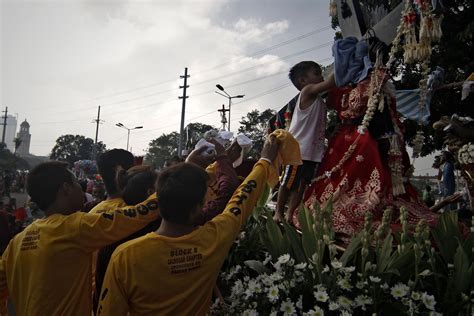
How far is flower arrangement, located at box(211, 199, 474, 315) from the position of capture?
181 cm

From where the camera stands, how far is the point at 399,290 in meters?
1.80

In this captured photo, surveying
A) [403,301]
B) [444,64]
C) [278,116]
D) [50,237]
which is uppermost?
[444,64]

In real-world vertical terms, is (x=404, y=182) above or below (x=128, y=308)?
above

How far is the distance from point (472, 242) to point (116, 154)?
2489mm

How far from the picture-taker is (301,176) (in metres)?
3.25

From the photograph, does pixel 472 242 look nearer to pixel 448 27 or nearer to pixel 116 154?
pixel 116 154

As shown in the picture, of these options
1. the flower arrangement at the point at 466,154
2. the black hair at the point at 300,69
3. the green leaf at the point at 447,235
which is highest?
the black hair at the point at 300,69

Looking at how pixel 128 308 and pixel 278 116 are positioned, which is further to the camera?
pixel 278 116

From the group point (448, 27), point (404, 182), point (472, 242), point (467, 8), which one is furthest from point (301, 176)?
point (467, 8)

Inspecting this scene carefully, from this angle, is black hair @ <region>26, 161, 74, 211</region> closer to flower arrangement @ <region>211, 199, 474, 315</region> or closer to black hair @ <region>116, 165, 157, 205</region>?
black hair @ <region>116, 165, 157, 205</region>

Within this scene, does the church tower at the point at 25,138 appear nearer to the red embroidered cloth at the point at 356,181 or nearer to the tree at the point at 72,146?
the tree at the point at 72,146

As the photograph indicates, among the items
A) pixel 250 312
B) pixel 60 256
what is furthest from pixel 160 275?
pixel 60 256

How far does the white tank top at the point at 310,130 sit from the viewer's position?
3.21m

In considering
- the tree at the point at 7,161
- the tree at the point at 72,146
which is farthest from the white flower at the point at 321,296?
the tree at the point at 72,146
